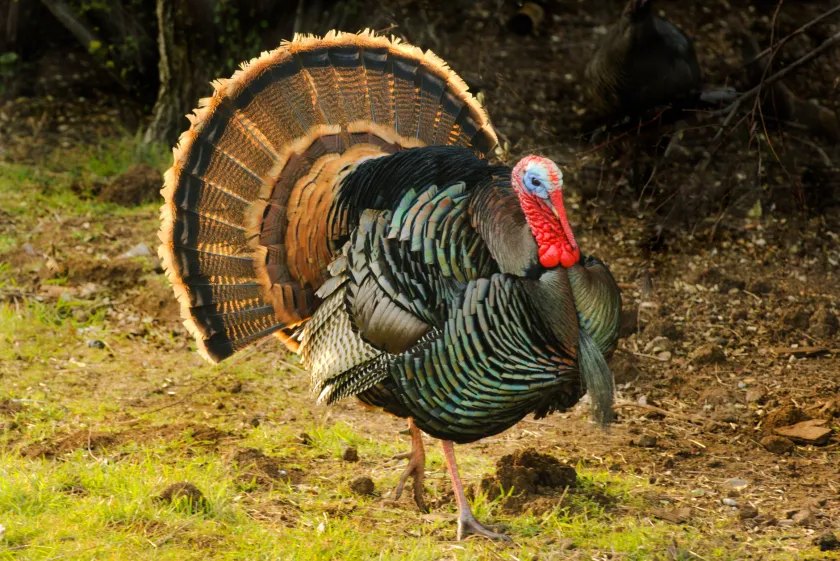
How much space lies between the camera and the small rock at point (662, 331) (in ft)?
18.4

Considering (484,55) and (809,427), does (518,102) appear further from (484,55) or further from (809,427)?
(809,427)

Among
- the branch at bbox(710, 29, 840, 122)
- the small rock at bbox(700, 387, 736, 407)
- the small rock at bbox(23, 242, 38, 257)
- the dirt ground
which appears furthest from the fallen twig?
the small rock at bbox(23, 242, 38, 257)

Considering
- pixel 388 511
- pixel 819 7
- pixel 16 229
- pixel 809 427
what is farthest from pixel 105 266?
pixel 819 7

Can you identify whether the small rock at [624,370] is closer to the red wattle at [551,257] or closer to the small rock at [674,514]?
the small rock at [674,514]

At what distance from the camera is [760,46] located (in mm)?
8234

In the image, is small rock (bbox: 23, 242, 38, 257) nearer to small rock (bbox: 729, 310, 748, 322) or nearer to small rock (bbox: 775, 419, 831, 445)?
small rock (bbox: 729, 310, 748, 322)

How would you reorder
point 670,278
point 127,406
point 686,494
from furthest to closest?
point 670,278 < point 127,406 < point 686,494

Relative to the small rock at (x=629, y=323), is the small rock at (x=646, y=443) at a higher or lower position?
lower

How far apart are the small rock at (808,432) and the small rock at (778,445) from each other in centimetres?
5

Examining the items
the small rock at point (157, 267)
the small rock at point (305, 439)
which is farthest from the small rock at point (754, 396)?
the small rock at point (157, 267)

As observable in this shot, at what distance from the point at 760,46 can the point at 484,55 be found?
7.09 feet

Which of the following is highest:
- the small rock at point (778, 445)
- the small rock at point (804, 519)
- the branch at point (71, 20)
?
the branch at point (71, 20)

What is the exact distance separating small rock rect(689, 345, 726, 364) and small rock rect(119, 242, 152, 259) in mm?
3326

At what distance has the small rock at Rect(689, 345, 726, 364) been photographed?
17.7ft
